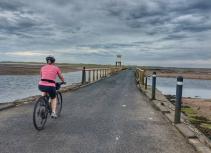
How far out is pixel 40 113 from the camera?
8.02 m

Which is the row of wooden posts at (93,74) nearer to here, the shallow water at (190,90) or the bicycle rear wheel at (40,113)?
the shallow water at (190,90)

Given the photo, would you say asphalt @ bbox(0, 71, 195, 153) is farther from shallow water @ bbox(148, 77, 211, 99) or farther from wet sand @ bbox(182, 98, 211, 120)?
shallow water @ bbox(148, 77, 211, 99)

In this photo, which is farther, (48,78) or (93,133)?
(48,78)

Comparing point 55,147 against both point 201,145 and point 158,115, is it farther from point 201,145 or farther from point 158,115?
point 158,115

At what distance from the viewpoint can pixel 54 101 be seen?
873cm

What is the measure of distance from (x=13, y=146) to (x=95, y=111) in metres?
5.01

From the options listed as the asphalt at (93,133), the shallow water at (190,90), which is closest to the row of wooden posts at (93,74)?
the shallow water at (190,90)

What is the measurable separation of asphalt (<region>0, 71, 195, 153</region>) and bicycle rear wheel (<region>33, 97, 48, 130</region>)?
0.58 feet

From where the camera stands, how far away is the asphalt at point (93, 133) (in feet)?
21.1

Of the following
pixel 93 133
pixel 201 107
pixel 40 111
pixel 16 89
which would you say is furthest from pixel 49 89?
pixel 16 89

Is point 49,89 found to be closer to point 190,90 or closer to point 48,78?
point 48,78

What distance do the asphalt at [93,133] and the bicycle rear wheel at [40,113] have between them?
18 cm

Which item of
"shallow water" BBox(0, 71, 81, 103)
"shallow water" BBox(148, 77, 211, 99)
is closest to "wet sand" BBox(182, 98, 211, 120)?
"shallow water" BBox(148, 77, 211, 99)

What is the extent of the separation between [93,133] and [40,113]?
1423 mm
